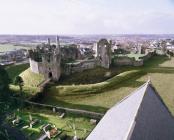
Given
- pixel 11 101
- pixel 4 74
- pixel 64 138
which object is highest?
pixel 4 74

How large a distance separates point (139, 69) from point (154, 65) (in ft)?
28.5

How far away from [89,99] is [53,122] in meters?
11.2

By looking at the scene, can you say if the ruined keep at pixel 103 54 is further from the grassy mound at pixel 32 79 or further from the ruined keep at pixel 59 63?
the grassy mound at pixel 32 79

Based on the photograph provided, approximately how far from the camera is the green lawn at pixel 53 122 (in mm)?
33469

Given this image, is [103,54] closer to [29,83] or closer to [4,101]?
[29,83]

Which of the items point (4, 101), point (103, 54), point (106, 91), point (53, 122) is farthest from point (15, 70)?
point (53, 122)

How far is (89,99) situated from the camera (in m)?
47.1

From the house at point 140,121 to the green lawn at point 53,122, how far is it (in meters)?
15.2

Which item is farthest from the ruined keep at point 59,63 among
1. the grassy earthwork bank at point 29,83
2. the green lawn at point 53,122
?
the green lawn at point 53,122

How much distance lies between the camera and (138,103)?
16859mm

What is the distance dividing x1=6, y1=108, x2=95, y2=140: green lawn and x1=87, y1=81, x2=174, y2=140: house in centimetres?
1516

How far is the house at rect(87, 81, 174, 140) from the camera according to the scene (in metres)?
14.8

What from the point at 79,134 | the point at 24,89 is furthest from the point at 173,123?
the point at 24,89

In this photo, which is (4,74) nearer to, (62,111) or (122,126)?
(62,111)
